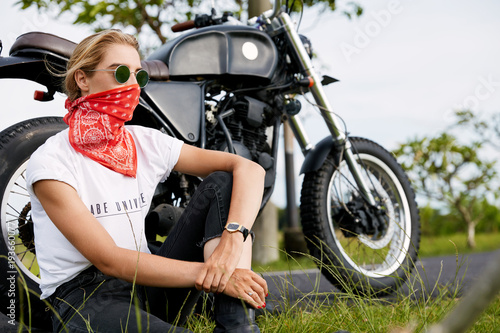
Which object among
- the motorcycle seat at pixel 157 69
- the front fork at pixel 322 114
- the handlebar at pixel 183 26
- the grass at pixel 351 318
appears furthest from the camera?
the handlebar at pixel 183 26

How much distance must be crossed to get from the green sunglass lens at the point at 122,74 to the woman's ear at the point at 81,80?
109mm

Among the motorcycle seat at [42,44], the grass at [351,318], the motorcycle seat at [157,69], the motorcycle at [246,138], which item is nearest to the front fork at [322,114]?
the motorcycle at [246,138]

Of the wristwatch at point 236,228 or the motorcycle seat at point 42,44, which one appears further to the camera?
the motorcycle seat at point 42,44

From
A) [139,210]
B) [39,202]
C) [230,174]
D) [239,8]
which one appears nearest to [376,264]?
[230,174]

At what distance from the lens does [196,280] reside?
1.49 meters

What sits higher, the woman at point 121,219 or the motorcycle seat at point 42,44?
the motorcycle seat at point 42,44

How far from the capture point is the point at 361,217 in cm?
299

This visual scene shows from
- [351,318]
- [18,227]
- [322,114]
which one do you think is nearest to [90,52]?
[18,227]

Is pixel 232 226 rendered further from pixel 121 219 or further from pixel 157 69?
pixel 157 69

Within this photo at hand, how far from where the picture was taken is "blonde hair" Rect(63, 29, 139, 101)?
172cm

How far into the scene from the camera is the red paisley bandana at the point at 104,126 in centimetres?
168

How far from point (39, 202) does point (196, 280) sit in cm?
54

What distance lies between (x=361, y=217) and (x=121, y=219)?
1.67 m

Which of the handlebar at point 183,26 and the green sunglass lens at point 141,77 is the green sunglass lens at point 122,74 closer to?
the green sunglass lens at point 141,77
